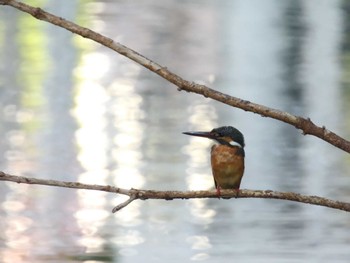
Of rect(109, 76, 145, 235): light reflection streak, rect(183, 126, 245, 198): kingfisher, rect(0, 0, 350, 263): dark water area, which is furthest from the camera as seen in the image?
rect(109, 76, 145, 235): light reflection streak

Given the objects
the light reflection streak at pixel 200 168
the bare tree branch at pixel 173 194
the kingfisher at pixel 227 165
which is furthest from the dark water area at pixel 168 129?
the bare tree branch at pixel 173 194

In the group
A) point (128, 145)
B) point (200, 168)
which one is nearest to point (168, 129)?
point (128, 145)

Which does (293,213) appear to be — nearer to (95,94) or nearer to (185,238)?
(185,238)

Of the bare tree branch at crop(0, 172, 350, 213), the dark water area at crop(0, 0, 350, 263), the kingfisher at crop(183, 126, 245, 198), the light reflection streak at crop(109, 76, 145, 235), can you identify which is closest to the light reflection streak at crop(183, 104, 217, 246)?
the dark water area at crop(0, 0, 350, 263)

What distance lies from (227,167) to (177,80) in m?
0.57

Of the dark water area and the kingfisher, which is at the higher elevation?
the dark water area

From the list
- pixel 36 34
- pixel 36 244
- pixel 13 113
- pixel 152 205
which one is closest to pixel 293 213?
pixel 152 205

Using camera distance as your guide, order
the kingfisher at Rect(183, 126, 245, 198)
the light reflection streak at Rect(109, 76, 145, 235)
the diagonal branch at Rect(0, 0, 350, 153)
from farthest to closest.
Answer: the light reflection streak at Rect(109, 76, 145, 235)
the kingfisher at Rect(183, 126, 245, 198)
the diagonal branch at Rect(0, 0, 350, 153)

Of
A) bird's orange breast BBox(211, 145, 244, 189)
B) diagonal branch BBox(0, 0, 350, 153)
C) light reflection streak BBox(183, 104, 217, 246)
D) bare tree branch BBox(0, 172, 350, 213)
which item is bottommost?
bare tree branch BBox(0, 172, 350, 213)

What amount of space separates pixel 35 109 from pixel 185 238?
1.81 m

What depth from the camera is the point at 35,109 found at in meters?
5.59

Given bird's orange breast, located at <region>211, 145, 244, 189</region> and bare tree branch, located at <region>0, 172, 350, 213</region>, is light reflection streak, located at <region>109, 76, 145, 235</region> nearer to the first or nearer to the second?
bird's orange breast, located at <region>211, 145, 244, 189</region>

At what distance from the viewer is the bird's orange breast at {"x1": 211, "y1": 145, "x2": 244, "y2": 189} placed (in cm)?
155

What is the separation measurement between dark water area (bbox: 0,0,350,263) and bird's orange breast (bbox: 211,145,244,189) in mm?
2176
